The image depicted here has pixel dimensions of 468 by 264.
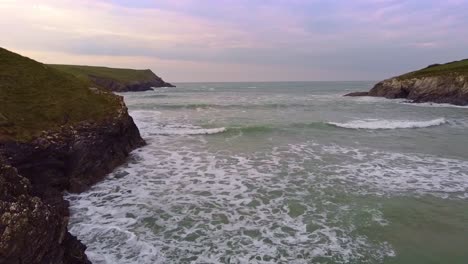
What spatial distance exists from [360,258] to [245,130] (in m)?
20.2

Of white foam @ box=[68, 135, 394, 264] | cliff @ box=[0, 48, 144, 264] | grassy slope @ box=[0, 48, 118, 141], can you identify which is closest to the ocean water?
white foam @ box=[68, 135, 394, 264]

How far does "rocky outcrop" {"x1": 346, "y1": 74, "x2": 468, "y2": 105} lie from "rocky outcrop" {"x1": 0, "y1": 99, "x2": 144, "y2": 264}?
185 feet

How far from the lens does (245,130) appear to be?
28.4 m

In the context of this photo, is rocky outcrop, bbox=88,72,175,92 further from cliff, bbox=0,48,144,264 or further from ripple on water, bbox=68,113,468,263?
ripple on water, bbox=68,113,468,263

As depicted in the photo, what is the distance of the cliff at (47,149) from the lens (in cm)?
622

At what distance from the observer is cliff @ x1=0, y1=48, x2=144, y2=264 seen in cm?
622

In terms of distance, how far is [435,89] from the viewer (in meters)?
64.3

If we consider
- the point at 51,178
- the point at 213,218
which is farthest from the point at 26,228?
the point at 51,178

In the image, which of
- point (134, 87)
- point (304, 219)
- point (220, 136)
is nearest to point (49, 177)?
point (304, 219)

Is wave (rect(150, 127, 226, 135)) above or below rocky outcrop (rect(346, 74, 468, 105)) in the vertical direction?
below

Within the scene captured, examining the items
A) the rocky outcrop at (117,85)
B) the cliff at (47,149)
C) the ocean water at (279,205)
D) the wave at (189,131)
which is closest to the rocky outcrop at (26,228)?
the cliff at (47,149)

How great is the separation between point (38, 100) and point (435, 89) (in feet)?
212

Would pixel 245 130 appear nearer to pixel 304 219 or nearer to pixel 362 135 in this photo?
pixel 362 135

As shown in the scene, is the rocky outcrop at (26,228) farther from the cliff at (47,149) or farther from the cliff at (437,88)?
the cliff at (437,88)
